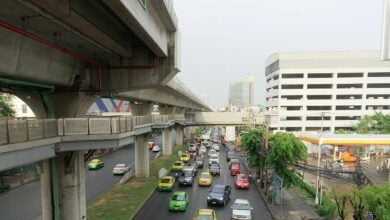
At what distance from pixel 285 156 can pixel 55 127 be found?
62.8 ft

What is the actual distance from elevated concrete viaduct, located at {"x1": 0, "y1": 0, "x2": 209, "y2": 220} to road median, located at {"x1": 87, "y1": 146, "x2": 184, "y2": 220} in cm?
386

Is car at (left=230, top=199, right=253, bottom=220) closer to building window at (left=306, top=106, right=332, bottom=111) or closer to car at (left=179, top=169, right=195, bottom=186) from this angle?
car at (left=179, top=169, right=195, bottom=186)

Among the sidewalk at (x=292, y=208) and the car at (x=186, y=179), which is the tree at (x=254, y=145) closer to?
the sidewalk at (x=292, y=208)

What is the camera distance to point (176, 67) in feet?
54.4

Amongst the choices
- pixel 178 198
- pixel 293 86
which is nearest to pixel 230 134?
pixel 293 86

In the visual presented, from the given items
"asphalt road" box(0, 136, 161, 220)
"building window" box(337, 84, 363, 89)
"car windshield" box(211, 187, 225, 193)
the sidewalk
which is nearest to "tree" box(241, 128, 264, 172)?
the sidewalk

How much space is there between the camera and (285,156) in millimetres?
25844

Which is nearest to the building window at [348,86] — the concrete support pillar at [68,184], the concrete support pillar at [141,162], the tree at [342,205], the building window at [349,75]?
the building window at [349,75]

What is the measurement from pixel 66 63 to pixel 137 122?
914 centimetres

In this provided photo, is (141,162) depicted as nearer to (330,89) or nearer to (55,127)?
(55,127)

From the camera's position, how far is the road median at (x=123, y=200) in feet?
71.1

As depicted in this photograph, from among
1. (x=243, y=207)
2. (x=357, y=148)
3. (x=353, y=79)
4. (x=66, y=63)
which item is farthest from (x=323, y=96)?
(x=66, y=63)

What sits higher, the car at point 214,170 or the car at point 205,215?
the car at point 205,215

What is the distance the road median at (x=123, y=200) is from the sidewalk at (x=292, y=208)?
35.0 ft
